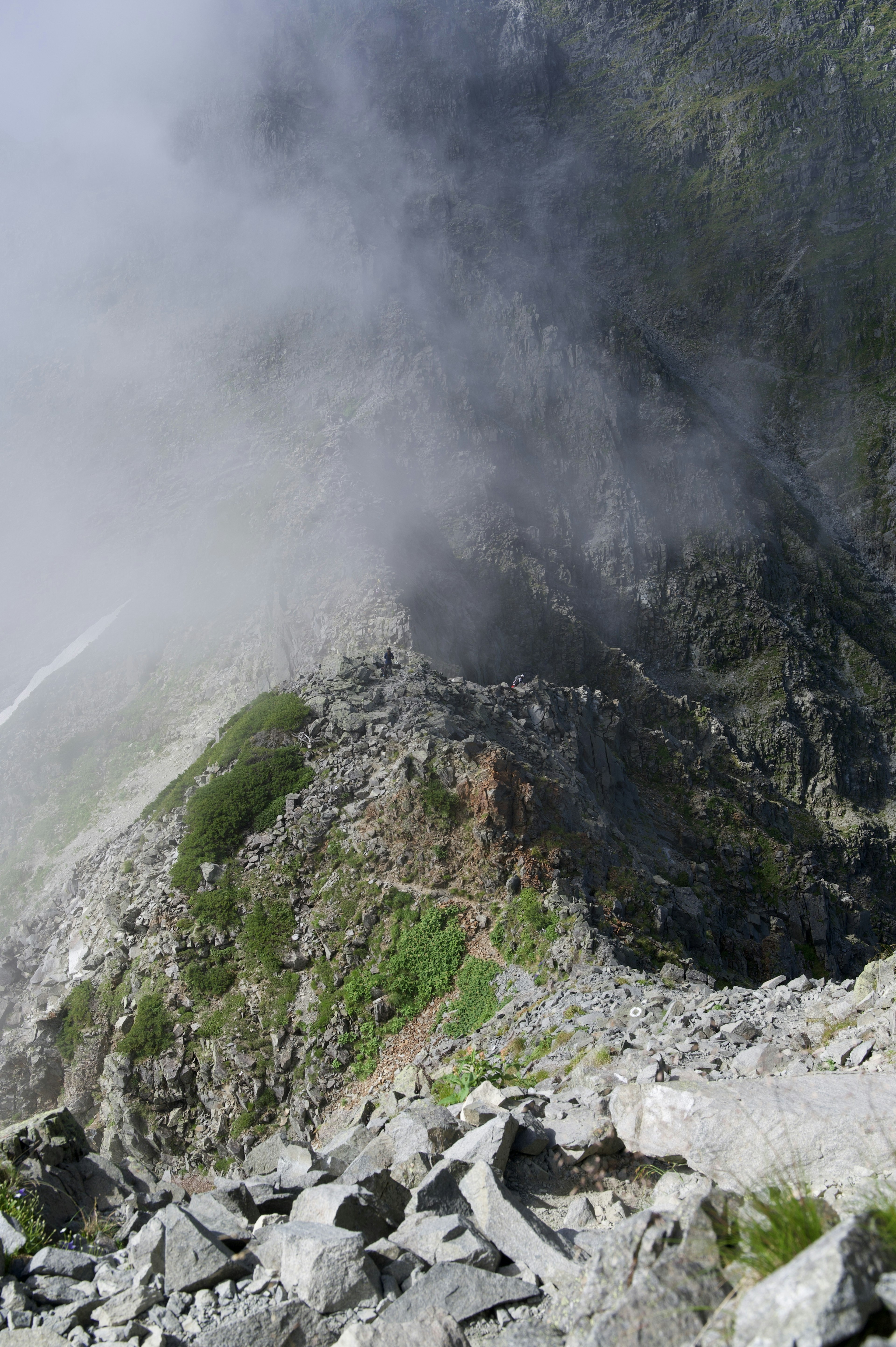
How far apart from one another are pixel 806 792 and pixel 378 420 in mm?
42733

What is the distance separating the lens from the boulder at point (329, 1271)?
20.7ft

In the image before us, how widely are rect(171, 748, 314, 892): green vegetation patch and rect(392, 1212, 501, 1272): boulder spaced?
65.1 ft

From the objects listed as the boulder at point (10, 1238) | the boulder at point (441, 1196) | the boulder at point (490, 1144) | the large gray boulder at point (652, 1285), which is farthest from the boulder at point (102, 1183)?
the large gray boulder at point (652, 1285)

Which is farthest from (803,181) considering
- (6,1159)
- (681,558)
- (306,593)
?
(6,1159)

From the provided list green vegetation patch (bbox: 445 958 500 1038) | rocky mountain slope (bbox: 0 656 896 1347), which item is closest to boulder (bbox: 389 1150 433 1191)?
rocky mountain slope (bbox: 0 656 896 1347)

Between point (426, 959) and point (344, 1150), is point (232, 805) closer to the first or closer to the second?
point (426, 959)

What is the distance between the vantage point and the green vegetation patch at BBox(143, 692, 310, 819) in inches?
1252

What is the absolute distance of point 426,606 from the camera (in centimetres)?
5447

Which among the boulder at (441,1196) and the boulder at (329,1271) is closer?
Answer: the boulder at (329,1271)

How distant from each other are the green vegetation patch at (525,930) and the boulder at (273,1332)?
48.7 ft

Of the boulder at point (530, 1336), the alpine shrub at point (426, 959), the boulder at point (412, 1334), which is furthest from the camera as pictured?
the alpine shrub at point (426, 959)

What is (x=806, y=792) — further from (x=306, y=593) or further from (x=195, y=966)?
(x=195, y=966)

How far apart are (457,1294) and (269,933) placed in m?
18.4

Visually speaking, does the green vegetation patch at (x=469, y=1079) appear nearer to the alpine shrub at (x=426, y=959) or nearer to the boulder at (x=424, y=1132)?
the boulder at (x=424, y=1132)
